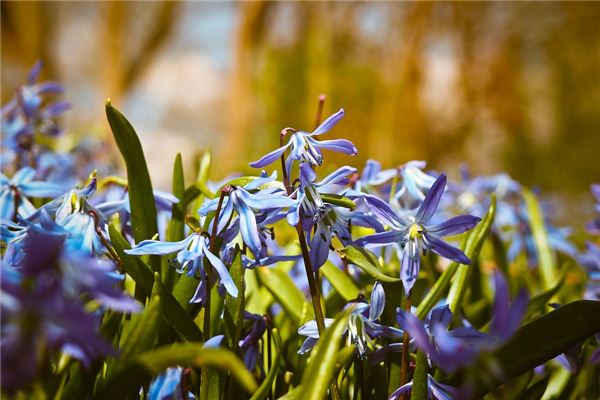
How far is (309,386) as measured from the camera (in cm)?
44

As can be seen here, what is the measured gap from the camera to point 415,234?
563mm

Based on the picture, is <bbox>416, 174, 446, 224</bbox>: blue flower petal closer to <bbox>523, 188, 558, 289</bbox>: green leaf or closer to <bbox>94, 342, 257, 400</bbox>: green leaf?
<bbox>94, 342, 257, 400</bbox>: green leaf

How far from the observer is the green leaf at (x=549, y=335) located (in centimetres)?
54

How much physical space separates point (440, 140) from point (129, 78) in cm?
406

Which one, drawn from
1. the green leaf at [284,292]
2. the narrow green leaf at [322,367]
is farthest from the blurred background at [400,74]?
the narrow green leaf at [322,367]

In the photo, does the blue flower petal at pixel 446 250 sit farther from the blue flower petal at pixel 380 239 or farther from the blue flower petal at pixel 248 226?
the blue flower petal at pixel 248 226

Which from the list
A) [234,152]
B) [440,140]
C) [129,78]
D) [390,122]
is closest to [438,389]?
[234,152]

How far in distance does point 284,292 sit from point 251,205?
0.29 m

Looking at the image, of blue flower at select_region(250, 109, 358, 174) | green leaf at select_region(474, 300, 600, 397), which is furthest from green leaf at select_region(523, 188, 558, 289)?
blue flower at select_region(250, 109, 358, 174)

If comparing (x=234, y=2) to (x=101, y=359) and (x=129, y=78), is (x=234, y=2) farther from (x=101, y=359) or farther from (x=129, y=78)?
(x=101, y=359)

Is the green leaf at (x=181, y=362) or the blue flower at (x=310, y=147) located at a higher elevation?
the blue flower at (x=310, y=147)

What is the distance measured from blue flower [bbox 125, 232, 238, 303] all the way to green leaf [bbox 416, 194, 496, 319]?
9.1 inches

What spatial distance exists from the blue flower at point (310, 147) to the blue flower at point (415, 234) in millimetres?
53

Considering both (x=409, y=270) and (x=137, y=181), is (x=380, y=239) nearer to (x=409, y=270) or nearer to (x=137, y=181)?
(x=409, y=270)
